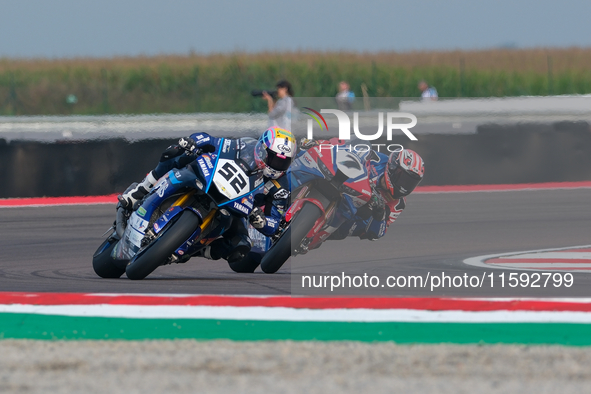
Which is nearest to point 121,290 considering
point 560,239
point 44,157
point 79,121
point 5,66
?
point 560,239

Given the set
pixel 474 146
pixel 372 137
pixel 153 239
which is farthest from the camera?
pixel 474 146

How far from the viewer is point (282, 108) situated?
8.69 meters

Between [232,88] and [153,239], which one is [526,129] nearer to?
[153,239]

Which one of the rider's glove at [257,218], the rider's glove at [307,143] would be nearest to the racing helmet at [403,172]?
the rider's glove at [307,143]

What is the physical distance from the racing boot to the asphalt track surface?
58cm

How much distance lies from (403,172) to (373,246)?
5.19 ft

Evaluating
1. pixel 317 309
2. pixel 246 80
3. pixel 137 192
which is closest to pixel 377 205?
pixel 137 192

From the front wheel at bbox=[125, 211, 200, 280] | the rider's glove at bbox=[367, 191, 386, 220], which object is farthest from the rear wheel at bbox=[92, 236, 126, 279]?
the rider's glove at bbox=[367, 191, 386, 220]

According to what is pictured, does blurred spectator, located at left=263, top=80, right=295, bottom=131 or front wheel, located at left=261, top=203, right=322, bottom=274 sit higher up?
blurred spectator, located at left=263, top=80, right=295, bottom=131

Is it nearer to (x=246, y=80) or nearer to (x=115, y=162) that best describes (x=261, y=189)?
(x=115, y=162)

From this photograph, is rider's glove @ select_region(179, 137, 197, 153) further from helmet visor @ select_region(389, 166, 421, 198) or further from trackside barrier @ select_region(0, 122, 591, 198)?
trackside barrier @ select_region(0, 122, 591, 198)

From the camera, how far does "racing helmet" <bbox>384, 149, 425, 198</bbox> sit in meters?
6.91

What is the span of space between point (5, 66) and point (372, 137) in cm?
3285

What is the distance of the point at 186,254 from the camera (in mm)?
7180
